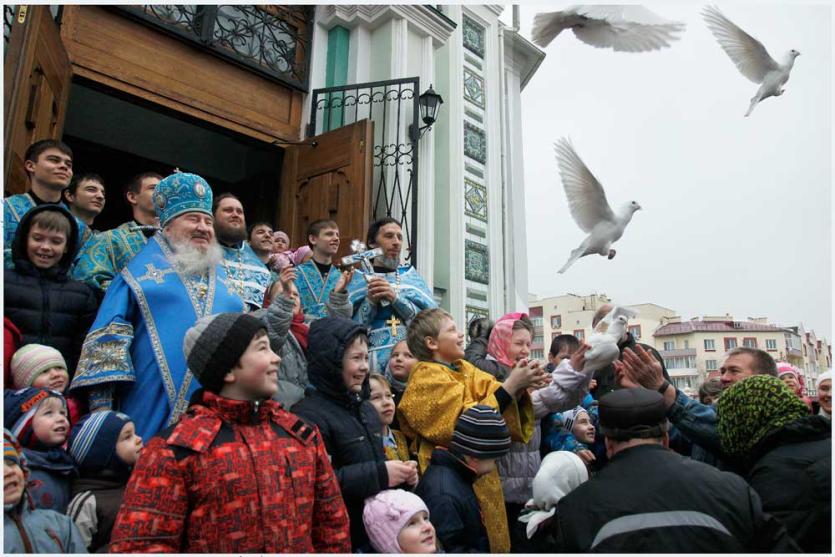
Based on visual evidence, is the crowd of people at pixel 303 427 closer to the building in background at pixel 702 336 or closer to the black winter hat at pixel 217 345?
the black winter hat at pixel 217 345

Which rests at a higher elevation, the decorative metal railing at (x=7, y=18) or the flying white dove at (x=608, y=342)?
the decorative metal railing at (x=7, y=18)

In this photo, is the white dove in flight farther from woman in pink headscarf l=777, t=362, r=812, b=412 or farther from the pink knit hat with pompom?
the pink knit hat with pompom

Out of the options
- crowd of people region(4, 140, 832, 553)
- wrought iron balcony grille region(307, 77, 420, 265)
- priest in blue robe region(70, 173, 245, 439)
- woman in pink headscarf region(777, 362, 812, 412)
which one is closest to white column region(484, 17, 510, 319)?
wrought iron balcony grille region(307, 77, 420, 265)

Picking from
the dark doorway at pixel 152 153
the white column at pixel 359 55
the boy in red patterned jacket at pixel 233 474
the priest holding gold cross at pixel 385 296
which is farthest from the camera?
the dark doorway at pixel 152 153

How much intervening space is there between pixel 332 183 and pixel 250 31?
193 cm

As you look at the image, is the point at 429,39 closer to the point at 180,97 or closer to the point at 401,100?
the point at 401,100

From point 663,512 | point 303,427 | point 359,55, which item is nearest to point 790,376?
point 663,512

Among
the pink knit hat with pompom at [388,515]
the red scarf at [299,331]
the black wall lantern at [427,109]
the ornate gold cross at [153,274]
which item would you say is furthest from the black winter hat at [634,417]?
the black wall lantern at [427,109]

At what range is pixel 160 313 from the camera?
9.02 feet

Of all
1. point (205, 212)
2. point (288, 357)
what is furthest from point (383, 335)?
point (205, 212)

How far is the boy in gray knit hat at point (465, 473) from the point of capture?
2.39m

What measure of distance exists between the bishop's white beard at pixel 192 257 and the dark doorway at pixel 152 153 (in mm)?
5192

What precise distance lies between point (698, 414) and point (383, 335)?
178 cm

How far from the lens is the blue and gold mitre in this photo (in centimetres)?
301
